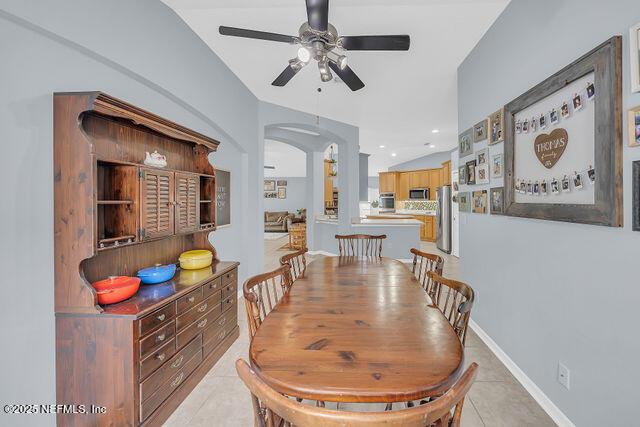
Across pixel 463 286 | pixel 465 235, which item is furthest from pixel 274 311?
pixel 465 235

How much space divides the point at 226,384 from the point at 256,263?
222cm

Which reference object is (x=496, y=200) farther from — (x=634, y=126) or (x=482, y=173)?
(x=634, y=126)

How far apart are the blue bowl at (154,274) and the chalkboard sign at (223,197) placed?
126 cm

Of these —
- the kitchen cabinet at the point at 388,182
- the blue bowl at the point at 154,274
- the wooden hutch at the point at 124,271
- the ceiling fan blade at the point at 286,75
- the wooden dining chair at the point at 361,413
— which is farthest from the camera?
the kitchen cabinet at the point at 388,182

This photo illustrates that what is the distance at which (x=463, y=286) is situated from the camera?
1.32 m

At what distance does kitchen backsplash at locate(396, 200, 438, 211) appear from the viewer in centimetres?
865

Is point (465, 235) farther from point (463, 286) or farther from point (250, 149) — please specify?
point (250, 149)

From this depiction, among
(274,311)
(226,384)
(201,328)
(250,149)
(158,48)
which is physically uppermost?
(158,48)

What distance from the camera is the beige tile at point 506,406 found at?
1.65 metres

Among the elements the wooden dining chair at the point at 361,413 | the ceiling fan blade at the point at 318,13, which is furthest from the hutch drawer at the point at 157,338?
the ceiling fan blade at the point at 318,13

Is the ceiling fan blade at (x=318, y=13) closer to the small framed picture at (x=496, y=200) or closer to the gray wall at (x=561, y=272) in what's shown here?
the gray wall at (x=561, y=272)

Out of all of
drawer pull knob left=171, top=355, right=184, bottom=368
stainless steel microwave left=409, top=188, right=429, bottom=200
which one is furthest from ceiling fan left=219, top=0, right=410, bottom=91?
stainless steel microwave left=409, top=188, right=429, bottom=200

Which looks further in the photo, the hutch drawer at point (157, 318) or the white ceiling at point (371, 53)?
the white ceiling at point (371, 53)

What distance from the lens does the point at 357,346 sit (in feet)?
3.43
